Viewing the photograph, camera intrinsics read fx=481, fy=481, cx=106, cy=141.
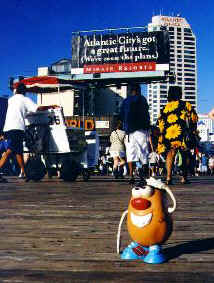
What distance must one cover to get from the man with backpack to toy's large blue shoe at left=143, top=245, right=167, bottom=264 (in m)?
5.73

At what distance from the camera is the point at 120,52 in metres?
48.9

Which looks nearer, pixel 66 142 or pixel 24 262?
pixel 24 262

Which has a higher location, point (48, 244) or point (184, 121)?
point (184, 121)

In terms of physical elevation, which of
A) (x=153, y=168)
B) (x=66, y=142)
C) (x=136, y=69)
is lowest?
(x=153, y=168)

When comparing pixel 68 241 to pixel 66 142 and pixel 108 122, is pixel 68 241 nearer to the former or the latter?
pixel 66 142

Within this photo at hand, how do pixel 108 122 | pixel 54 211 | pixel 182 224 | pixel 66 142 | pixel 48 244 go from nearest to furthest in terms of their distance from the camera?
pixel 48 244, pixel 182 224, pixel 54 211, pixel 66 142, pixel 108 122

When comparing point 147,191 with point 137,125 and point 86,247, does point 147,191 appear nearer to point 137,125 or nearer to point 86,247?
point 86,247

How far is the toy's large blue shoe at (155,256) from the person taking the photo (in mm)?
2328

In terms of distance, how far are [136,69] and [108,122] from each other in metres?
11.1

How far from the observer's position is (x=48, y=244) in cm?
283

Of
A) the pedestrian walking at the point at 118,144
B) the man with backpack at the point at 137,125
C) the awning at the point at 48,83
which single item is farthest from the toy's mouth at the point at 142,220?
the pedestrian walking at the point at 118,144

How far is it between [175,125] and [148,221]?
612 cm

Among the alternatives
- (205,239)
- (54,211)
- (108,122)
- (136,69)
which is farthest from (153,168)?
(108,122)

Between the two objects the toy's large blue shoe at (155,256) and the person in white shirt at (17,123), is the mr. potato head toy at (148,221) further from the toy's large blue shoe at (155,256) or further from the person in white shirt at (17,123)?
the person in white shirt at (17,123)
